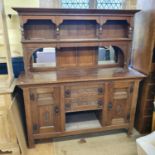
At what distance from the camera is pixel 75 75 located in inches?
78.2

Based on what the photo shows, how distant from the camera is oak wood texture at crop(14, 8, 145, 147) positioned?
1853 millimetres

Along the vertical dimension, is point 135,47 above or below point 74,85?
above

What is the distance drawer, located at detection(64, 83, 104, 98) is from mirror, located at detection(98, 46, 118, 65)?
49 cm

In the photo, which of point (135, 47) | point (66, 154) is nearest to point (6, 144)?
point (66, 154)

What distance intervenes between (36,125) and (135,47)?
1.63 metres

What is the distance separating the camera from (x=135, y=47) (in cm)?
228

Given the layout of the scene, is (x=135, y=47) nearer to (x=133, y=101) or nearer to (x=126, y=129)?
(x=133, y=101)

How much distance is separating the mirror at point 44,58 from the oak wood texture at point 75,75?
6 cm

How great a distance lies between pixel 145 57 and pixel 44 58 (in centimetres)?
128

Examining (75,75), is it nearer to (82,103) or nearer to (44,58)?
(82,103)

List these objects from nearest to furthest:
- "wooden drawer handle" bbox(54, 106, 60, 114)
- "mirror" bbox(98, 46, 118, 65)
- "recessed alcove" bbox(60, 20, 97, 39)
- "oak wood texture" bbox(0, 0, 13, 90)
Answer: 1. "oak wood texture" bbox(0, 0, 13, 90)
2. "wooden drawer handle" bbox(54, 106, 60, 114)
3. "recessed alcove" bbox(60, 20, 97, 39)
4. "mirror" bbox(98, 46, 118, 65)

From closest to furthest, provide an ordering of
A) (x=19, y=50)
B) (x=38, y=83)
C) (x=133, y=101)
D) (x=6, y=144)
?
(x=38, y=83) → (x=6, y=144) → (x=133, y=101) → (x=19, y=50)

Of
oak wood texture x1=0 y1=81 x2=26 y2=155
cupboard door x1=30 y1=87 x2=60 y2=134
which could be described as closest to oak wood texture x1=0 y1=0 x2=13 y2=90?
oak wood texture x1=0 y1=81 x2=26 y2=155

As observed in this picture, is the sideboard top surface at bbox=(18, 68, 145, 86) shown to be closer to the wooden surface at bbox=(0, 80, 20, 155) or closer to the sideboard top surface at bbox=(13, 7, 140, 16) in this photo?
the wooden surface at bbox=(0, 80, 20, 155)
